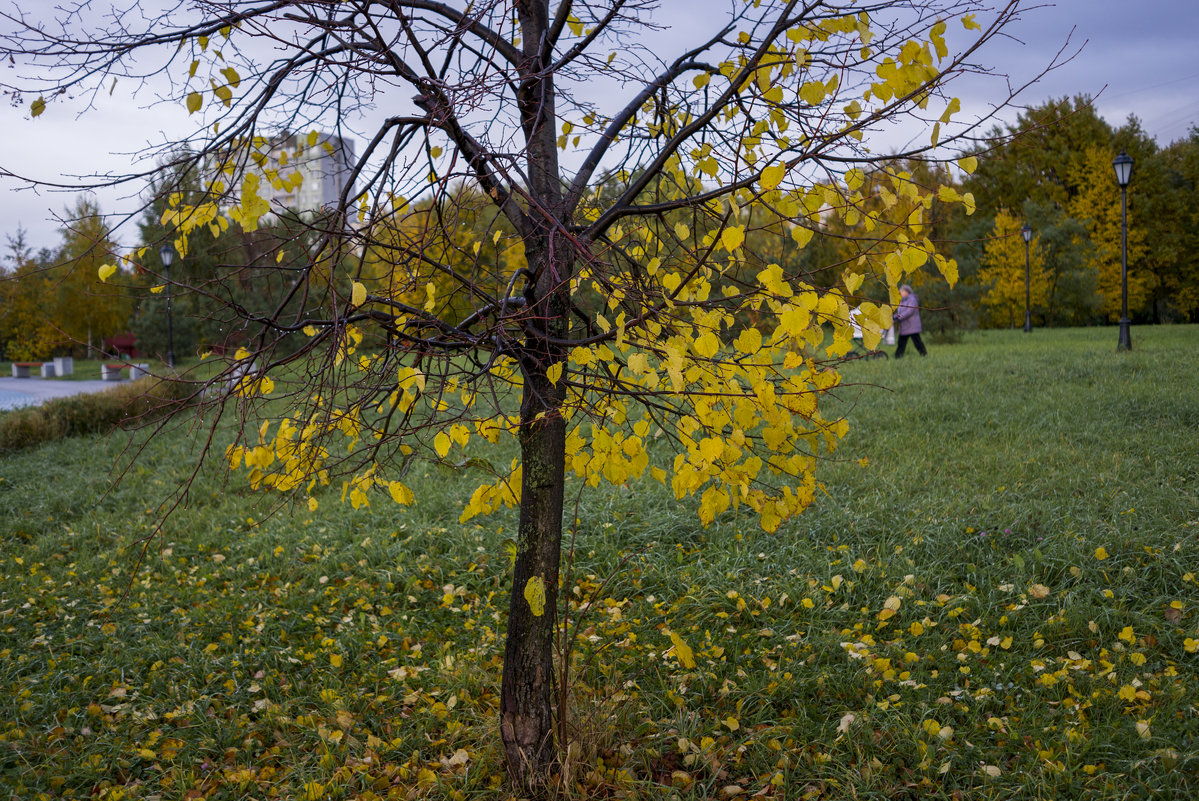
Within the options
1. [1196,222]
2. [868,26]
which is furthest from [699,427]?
[1196,222]

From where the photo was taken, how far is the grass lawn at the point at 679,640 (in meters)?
2.95

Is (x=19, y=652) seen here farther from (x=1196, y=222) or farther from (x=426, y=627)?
(x=1196, y=222)

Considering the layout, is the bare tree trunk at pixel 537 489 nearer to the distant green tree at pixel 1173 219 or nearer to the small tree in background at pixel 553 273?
the small tree in background at pixel 553 273

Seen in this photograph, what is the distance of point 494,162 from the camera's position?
7.16 ft

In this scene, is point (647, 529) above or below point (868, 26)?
below

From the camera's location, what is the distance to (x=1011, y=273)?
2722 cm

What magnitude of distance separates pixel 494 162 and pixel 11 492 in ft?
26.6

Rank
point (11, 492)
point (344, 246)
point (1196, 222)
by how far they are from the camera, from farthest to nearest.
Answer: point (1196, 222) < point (11, 492) < point (344, 246)

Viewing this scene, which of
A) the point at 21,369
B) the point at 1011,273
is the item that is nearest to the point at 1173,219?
the point at 1011,273

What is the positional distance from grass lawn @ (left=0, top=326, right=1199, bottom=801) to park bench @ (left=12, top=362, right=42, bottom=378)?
27.8 m

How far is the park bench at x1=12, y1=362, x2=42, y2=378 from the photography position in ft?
94.4

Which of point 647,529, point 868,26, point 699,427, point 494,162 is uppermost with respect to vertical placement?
point 868,26

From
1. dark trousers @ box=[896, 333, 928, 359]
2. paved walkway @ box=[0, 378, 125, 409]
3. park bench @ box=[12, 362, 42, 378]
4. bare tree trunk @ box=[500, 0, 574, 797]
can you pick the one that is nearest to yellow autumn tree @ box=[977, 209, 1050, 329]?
dark trousers @ box=[896, 333, 928, 359]

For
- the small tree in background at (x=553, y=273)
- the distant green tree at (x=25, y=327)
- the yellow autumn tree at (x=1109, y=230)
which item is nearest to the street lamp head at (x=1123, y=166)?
the small tree in background at (x=553, y=273)
